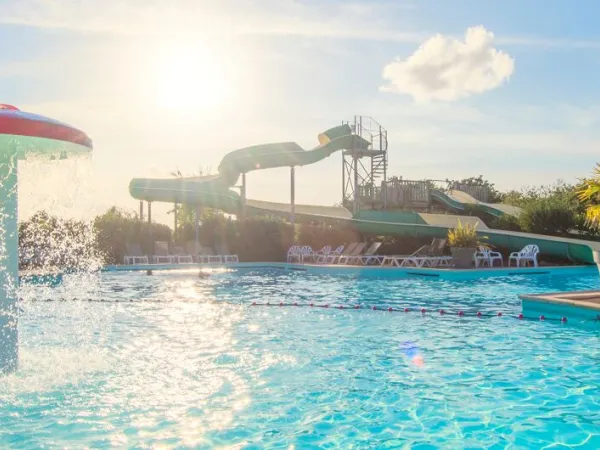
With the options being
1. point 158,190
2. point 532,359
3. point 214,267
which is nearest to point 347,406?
point 532,359

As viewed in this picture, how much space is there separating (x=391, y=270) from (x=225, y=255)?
6.74 meters

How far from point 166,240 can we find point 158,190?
2075mm

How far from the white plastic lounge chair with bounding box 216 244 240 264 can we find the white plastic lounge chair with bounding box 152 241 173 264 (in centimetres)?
176

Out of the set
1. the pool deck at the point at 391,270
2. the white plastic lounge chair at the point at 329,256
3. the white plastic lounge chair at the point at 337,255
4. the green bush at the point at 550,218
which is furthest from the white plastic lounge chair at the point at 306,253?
the green bush at the point at 550,218

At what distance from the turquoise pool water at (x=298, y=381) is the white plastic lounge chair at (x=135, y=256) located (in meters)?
10.2

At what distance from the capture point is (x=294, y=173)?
2303cm

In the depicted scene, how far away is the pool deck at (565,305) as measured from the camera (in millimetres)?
7488

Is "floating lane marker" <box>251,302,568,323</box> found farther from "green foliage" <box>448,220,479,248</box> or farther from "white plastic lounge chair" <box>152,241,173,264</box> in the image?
"white plastic lounge chair" <box>152,241,173,264</box>

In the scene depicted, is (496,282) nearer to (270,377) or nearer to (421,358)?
(421,358)

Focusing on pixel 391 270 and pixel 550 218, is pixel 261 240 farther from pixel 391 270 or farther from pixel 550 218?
pixel 550 218

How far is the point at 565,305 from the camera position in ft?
25.5

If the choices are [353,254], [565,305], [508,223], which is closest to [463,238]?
[353,254]

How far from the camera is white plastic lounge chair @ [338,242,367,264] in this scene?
18.6m

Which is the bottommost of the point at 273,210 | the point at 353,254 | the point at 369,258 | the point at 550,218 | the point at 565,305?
the point at 565,305
